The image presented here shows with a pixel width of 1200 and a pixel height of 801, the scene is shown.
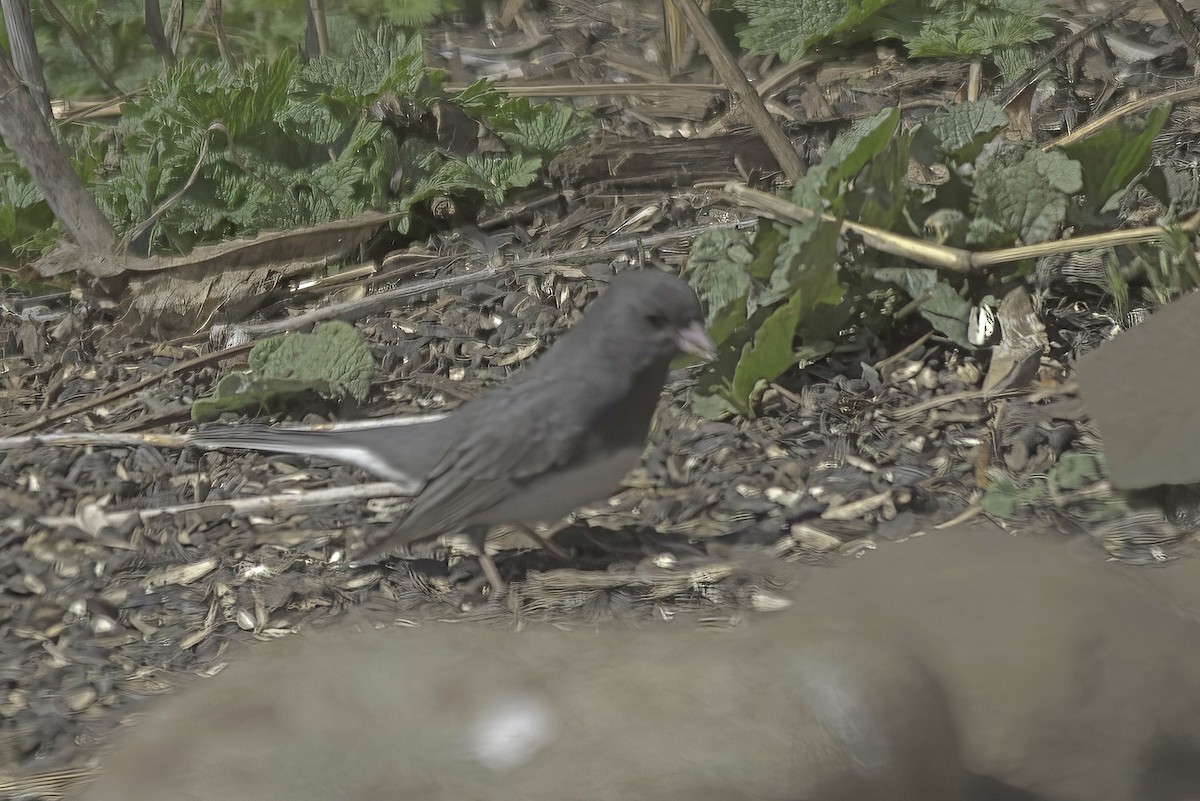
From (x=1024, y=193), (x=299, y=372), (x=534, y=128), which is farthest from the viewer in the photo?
(x=534, y=128)

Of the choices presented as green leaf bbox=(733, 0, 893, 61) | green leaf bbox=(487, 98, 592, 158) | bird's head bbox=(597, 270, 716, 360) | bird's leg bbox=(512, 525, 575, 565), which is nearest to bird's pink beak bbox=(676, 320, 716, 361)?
bird's head bbox=(597, 270, 716, 360)

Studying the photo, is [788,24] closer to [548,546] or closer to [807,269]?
[807,269]

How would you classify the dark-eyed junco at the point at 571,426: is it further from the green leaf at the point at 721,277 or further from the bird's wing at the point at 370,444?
the green leaf at the point at 721,277

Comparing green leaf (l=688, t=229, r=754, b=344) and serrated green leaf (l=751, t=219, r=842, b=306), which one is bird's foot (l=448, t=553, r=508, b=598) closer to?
green leaf (l=688, t=229, r=754, b=344)

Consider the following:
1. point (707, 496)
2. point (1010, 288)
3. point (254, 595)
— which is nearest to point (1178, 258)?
point (1010, 288)

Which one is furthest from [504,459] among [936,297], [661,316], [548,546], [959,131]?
[959,131]
